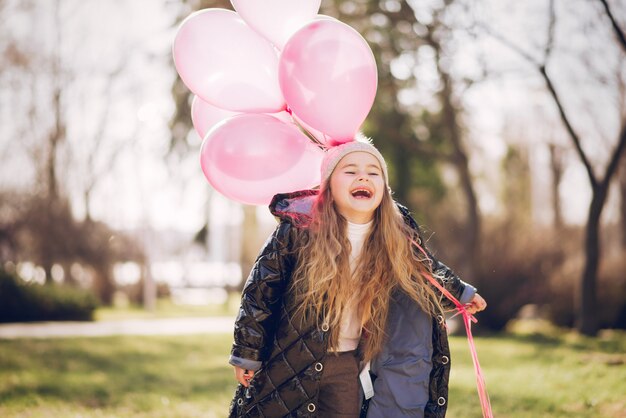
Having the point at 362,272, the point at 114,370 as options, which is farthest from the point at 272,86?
the point at 114,370

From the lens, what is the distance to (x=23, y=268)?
1911cm

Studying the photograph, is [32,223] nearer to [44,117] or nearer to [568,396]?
[44,117]

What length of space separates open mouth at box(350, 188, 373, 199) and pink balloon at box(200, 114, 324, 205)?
37cm

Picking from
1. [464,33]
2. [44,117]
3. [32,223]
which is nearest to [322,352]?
[464,33]

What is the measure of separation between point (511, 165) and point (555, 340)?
34.5 feet

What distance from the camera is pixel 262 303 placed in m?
3.00

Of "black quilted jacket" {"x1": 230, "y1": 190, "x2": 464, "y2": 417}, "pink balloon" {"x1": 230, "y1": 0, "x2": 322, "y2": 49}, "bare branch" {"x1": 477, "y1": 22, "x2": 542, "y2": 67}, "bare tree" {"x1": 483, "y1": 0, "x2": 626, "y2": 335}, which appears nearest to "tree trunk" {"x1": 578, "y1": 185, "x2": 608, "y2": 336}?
"bare tree" {"x1": 483, "y1": 0, "x2": 626, "y2": 335}

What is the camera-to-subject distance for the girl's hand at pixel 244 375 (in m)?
2.99

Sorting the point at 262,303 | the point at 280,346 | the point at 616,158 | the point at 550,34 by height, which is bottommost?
the point at 616,158

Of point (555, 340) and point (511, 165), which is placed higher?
point (555, 340)

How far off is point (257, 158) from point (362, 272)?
71cm

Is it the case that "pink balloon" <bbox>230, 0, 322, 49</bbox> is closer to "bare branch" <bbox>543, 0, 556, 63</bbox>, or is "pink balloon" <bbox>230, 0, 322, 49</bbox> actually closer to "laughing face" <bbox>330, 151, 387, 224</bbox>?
"laughing face" <bbox>330, 151, 387, 224</bbox>

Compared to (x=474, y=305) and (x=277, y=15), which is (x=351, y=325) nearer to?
(x=474, y=305)

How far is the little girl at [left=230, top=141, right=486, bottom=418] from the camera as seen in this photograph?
2971 mm
